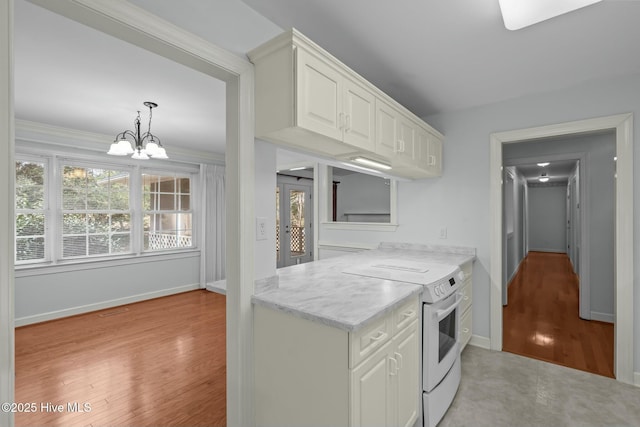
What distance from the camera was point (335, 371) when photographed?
52.1 inches

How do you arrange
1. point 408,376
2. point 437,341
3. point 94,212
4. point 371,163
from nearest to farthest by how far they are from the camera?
point 408,376 < point 437,341 < point 371,163 < point 94,212

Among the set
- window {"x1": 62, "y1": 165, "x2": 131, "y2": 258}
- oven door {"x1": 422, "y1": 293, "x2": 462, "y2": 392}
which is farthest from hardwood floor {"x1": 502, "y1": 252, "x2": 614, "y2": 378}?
window {"x1": 62, "y1": 165, "x2": 131, "y2": 258}

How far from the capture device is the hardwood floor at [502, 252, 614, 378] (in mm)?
2828

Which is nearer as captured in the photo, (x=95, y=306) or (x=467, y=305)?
(x=467, y=305)

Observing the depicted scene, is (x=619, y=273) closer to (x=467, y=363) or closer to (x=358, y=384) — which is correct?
(x=467, y=363)

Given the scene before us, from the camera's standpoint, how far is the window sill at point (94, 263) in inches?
Answer: 149

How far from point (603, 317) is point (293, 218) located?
542 cm

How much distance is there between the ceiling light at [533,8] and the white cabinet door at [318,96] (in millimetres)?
910

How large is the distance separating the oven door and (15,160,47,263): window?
4876 mm

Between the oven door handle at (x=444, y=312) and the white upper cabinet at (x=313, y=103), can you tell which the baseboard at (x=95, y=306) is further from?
the oven door handle at (x=444, y=312)

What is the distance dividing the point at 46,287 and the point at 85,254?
0.60 m

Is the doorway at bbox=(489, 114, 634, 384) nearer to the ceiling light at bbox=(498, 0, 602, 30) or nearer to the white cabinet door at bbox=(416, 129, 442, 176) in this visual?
the white cabinet door at bbox=(416, 129, 442, 176)

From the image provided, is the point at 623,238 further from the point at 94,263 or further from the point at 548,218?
the point at 548,218

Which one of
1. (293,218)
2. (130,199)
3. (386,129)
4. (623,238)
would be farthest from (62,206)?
(623,238)
